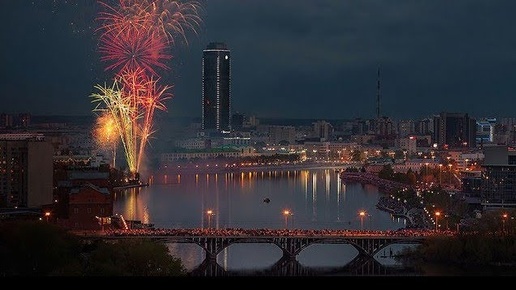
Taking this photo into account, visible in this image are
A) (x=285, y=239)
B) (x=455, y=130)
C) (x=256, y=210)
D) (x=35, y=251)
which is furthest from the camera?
(x=455, y=130)

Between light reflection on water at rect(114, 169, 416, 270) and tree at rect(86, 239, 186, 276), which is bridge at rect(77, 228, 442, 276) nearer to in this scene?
light reflection on water at rect(114, 169, 416, 270)

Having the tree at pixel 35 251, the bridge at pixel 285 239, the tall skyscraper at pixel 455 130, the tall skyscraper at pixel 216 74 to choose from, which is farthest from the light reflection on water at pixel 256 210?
the tall skyscraper at pixel 216 74

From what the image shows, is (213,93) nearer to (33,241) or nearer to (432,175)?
(432,175)

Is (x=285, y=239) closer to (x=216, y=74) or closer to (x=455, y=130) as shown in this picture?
(x=455, y=130)

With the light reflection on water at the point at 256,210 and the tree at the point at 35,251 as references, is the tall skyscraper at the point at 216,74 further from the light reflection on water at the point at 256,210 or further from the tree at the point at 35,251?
the tree at the point at 35,251

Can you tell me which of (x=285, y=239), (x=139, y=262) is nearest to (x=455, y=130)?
(x=285, y=239)

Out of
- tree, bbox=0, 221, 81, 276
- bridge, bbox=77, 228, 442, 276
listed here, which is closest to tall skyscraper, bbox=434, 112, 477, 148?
bridge, bbox=77, 228, 442, 276

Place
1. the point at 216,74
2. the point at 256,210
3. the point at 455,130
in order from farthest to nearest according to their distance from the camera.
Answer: the point at 216,74 < the point at 455,130 < the point at 256,210

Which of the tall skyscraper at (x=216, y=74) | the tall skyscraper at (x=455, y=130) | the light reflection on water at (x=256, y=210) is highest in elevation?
the tall skyscraper at (x=216, y=74)
